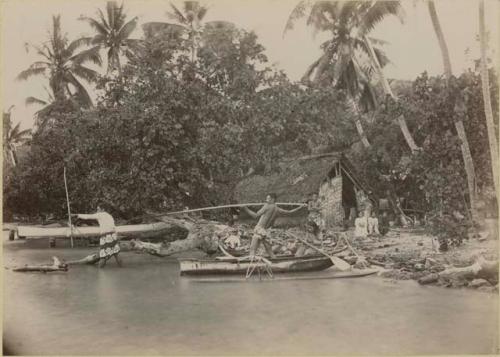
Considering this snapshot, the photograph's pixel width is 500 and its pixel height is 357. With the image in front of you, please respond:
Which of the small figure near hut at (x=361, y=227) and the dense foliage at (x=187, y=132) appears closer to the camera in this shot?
the dense foliage at (x=187, y=132)

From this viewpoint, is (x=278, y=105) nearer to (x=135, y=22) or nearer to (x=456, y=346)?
(x=135, y=22)

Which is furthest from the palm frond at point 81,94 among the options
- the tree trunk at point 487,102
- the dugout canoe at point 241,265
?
the tree trunk at point 487,102

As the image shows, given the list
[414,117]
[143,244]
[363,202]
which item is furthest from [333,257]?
[143,244]

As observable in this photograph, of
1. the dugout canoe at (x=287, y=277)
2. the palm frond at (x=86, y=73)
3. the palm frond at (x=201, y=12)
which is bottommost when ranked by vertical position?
the dugout canoe at (x=287, y=277)

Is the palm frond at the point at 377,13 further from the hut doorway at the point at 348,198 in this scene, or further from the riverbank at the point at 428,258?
the riverbank at the point at 428,258

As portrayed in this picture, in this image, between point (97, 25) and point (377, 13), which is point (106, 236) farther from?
point (377, 13)

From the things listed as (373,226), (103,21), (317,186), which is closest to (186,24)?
(103,21)
